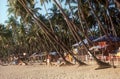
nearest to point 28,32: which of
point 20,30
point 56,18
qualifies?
point 20,30

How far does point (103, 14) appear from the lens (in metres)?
46.8

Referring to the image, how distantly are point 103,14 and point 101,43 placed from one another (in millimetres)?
6894

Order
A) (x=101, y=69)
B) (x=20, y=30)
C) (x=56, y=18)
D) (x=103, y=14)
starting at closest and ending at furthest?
1. (x=101, y=69)
2. (x=103, y=14)
3. (x=56, y=18)
4. (x=20, y=30)

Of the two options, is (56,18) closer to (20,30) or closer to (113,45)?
(20,30)

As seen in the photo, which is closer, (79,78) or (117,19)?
(79,78)

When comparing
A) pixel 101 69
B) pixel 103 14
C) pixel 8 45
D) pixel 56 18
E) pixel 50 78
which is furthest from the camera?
pixel 8 45

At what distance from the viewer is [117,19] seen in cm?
4909

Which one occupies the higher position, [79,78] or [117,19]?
[117,19]

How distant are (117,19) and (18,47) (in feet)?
169

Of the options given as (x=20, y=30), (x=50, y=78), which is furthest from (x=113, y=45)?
(x=20, y=30)

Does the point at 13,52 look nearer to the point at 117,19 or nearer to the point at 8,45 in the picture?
the point at 8,45

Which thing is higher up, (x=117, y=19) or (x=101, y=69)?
(x=117, y=19)

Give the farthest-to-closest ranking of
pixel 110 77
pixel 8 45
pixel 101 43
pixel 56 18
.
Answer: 1. pixel 8 45
2. pixel 56 18
3. pixel 101 43
4. pixel 110 77

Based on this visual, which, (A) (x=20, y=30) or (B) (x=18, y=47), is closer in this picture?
(A) (x=20, y=30)
